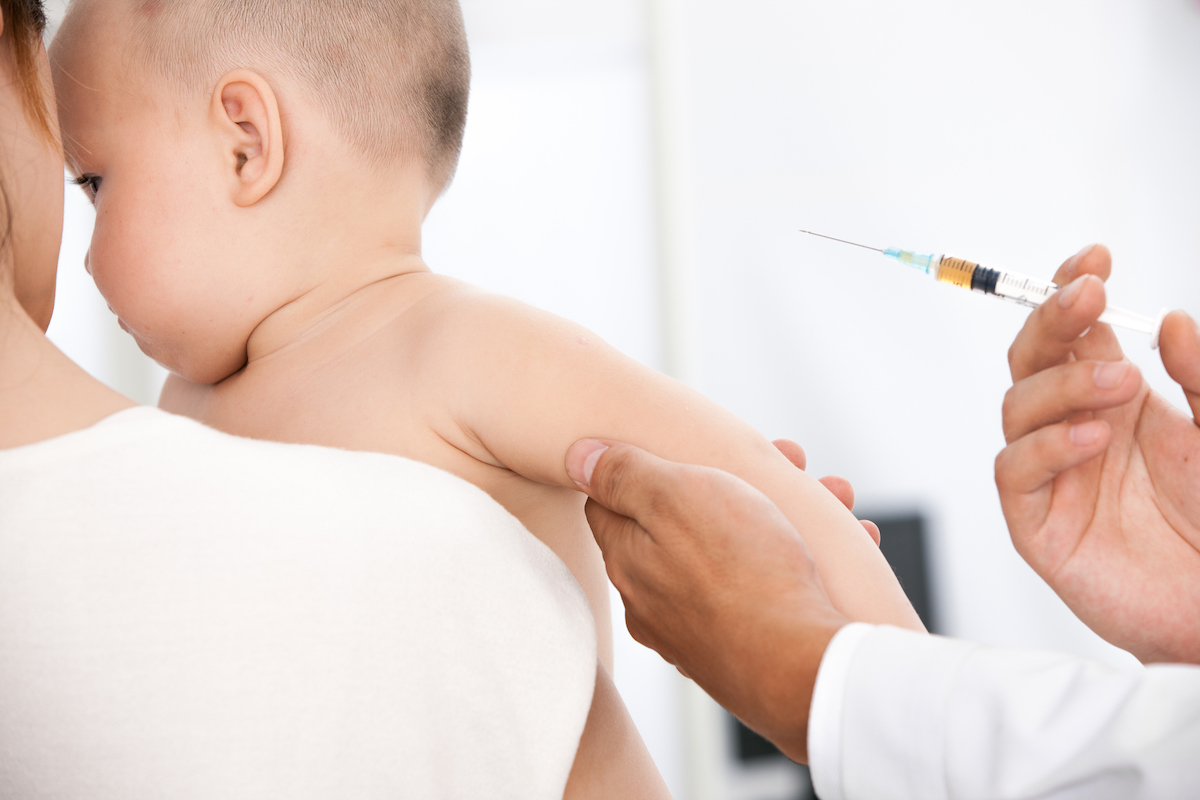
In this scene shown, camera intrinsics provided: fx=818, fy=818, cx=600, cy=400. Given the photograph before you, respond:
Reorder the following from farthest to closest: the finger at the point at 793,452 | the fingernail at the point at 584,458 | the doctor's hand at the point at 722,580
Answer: the finger at the point at 793,452
the fingernail at the point at 584,458
the doctor's hand at the point at 722,580

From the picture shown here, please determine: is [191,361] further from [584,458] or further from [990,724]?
[990,724]

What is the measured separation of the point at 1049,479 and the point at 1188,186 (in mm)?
2152

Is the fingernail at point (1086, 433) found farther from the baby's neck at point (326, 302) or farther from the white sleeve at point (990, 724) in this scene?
the baby's neck at point (326, 302)

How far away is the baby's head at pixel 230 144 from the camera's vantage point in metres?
0.76

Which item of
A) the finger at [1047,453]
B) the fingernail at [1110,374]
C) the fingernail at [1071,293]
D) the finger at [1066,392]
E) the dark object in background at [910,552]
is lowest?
the dark object in background at [910,552]

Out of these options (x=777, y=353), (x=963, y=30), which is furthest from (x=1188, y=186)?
(x=777, y=353)

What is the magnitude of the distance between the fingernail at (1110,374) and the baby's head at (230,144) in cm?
64

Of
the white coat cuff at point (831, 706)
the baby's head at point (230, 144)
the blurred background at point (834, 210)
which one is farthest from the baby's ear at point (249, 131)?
the blurred background at point (834, 210)

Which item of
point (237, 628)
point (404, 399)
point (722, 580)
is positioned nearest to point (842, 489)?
point (722, 580)

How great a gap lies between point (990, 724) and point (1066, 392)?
0.31m

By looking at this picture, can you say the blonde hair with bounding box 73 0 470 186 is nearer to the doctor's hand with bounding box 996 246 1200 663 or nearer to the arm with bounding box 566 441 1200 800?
the arm with bounding box 566 441 1200 800

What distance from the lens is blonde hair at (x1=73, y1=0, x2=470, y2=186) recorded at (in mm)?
760

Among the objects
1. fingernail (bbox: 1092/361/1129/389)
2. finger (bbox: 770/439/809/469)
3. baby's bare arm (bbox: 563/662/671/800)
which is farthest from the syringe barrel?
baby's bare arm (bbox: 563/662/671/800)

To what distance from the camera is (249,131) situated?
2.50 ft
